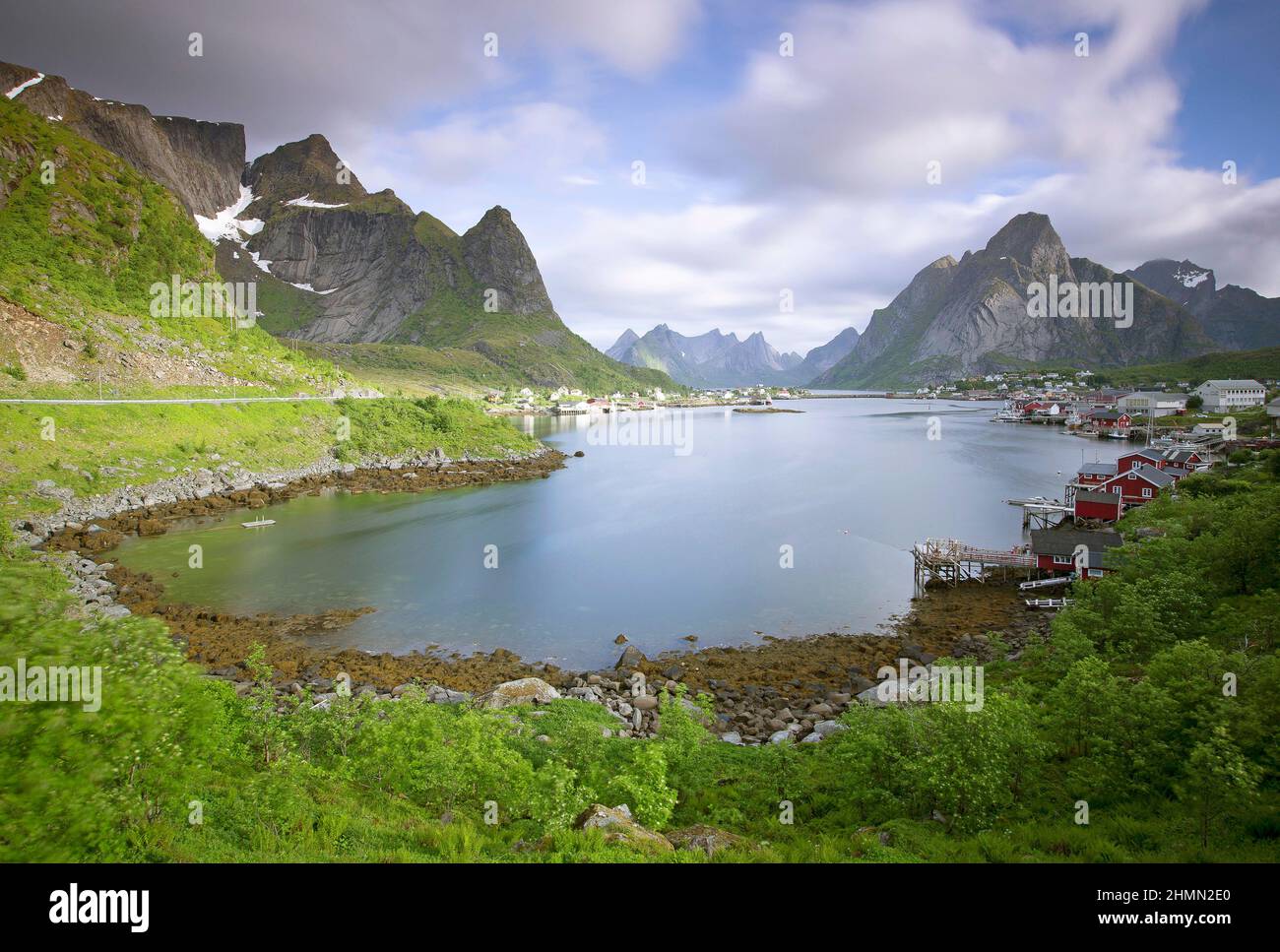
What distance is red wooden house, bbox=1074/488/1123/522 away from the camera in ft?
113

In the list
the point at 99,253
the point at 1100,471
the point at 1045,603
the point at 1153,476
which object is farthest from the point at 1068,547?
the point at 99,253

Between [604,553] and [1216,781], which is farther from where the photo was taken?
[604,553]

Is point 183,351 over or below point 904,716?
over

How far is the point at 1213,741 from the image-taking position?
7402 mm

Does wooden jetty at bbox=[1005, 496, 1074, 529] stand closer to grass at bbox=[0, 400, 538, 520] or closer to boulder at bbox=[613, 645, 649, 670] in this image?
boulder at bbox=[613, 645, 649, 670]

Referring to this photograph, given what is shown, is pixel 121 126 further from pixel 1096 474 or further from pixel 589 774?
pixel 1096 474

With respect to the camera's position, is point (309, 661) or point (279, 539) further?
point (279, 539)

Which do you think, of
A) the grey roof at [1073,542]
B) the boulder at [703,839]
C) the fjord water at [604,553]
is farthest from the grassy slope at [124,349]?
the grey roof at [1073,542]

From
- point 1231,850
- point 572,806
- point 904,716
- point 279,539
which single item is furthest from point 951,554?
point 279,539

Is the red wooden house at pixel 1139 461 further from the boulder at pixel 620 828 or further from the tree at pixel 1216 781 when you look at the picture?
the boulder at pixel 620 828

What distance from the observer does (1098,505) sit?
35.2m

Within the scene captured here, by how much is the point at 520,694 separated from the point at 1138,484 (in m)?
37.1
